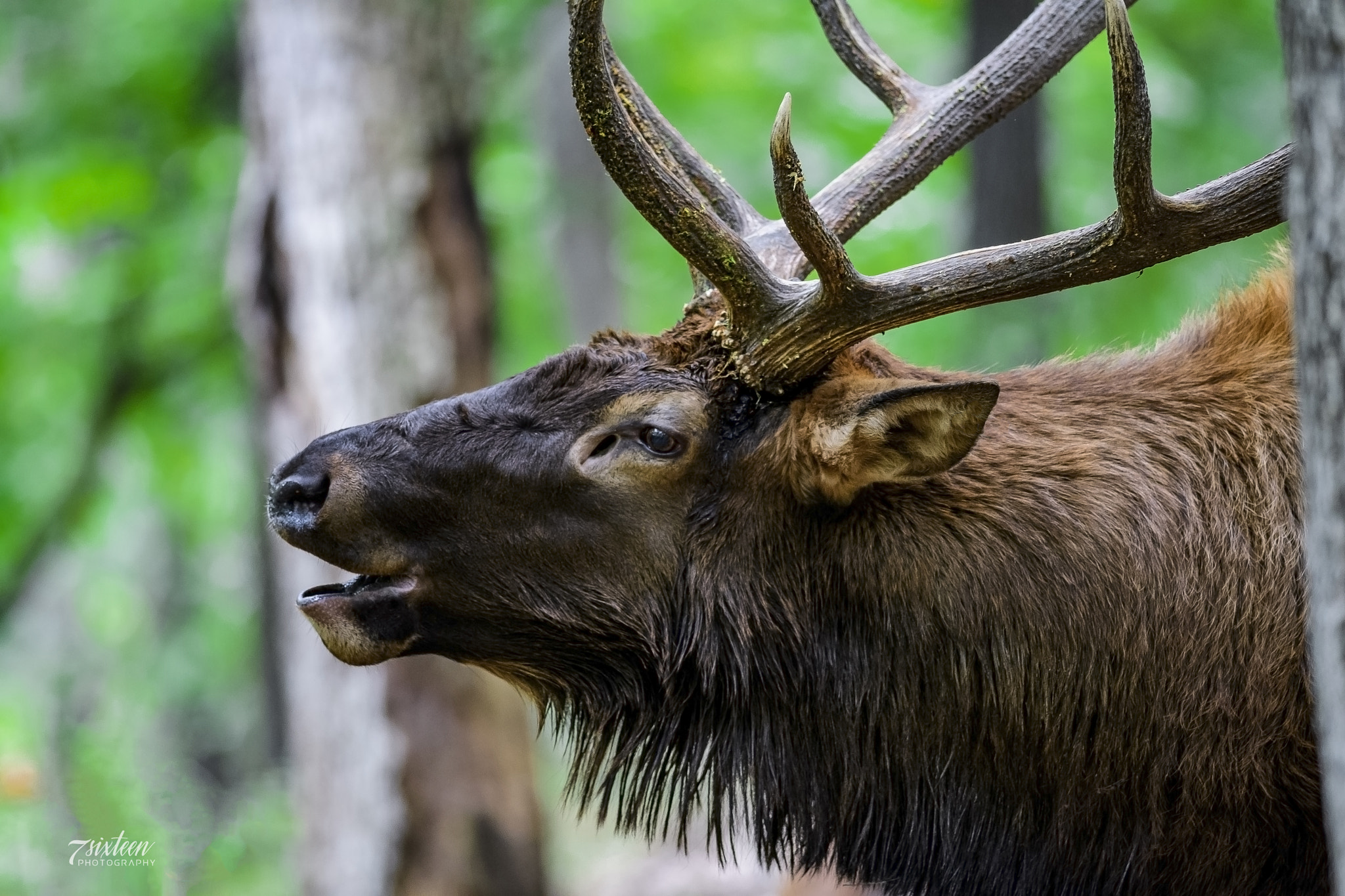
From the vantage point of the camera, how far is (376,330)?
6.98 meters

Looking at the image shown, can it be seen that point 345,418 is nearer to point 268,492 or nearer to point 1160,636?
point 268,492

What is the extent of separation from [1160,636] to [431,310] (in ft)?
15.6

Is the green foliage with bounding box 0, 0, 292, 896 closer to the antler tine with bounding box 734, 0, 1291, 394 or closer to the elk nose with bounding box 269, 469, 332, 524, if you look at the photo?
the elk nose with bounding box 269, 469, 332, 524

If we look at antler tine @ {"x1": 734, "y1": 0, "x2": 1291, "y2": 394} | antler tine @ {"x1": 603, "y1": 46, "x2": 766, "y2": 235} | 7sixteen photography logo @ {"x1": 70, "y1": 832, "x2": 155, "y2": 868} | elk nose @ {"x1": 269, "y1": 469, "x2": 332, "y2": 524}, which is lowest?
7sixteen photography logo @ {"x1": 70, "y1": 832, "x2": 155, "y2": 868}

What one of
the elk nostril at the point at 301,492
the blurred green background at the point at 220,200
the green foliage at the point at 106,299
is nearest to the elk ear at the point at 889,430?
the elk nostril at the point at 301,492

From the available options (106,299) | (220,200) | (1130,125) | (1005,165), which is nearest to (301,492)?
(1130,125)

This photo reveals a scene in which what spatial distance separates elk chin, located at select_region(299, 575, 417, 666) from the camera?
340cm

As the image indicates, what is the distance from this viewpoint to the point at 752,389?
3.44 m

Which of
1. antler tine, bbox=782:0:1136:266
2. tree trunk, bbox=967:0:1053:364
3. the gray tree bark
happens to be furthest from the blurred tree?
the gray tree bark

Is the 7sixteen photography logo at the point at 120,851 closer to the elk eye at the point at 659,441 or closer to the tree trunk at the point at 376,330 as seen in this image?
the tree trunk at the point at 376,330

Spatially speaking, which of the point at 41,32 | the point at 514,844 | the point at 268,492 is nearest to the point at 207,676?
the point at 41,32

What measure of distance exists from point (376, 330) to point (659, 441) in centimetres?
392

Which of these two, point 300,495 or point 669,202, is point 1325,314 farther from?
point 300,495

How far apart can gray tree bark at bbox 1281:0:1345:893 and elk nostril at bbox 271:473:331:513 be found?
2264 mm
